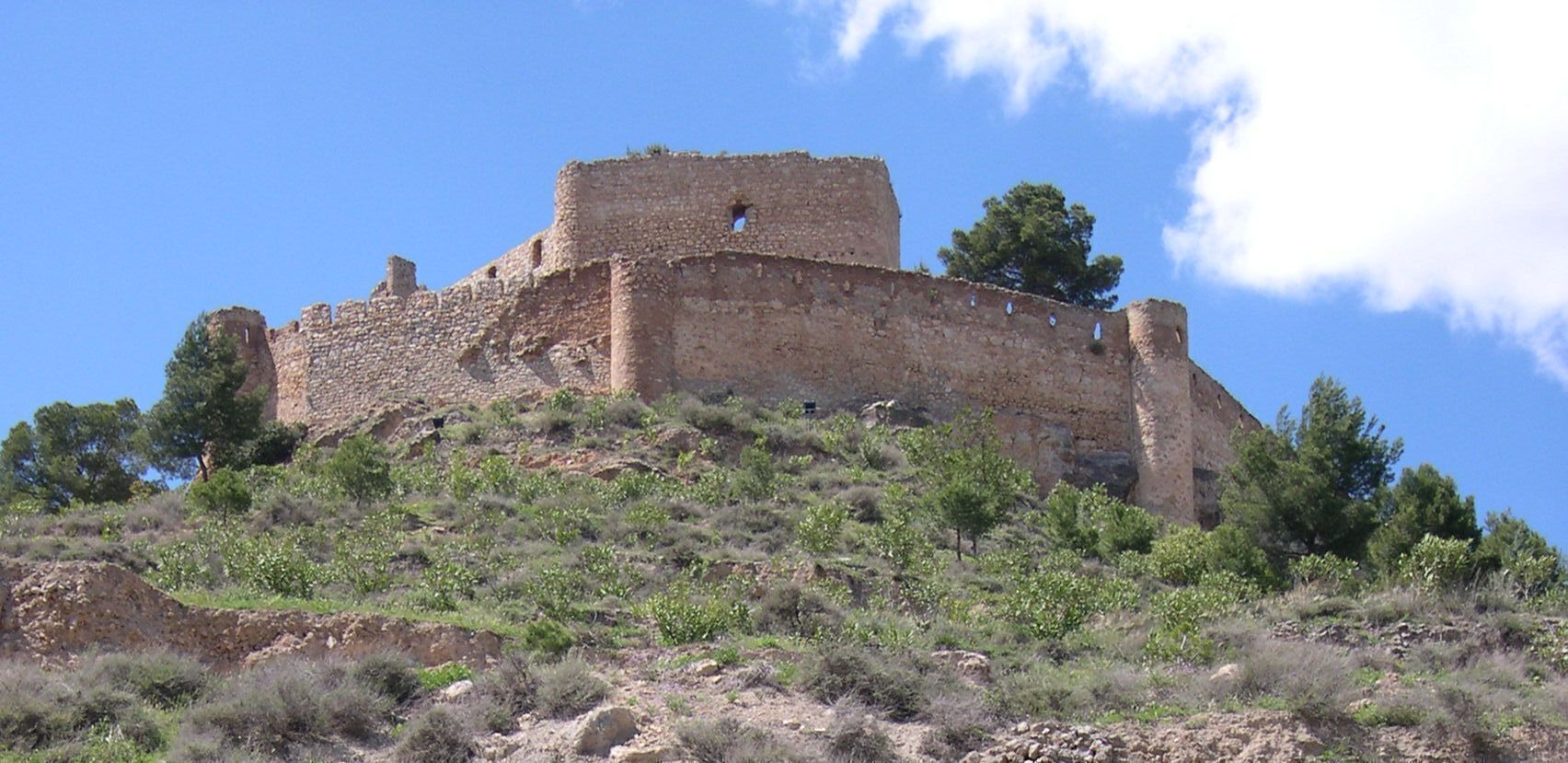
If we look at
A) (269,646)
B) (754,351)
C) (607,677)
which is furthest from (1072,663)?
(754,351)

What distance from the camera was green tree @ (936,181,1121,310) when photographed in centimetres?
3384

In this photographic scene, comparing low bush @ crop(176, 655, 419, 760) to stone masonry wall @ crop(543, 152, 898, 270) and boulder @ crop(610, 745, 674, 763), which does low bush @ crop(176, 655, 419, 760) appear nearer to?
boulder @ crop(610, 745, 674, 763)

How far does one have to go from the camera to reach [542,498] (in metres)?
23.6

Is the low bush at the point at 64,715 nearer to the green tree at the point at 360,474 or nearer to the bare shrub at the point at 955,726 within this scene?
the bare shrub at the point at 955,726

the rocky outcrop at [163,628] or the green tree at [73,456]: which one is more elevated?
the green tree at [73,456]

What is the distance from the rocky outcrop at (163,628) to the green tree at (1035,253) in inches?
730

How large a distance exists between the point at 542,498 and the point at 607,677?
752 cm

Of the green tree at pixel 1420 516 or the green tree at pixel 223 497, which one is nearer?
the green tree at pixel 1420 516

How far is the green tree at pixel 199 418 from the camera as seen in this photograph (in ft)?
91.5

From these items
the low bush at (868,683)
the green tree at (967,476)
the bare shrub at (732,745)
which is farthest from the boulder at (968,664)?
the green tree at (967,476)

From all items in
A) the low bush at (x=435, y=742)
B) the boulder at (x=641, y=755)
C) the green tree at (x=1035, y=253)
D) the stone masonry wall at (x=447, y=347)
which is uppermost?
the green tree at (x=1035, y=253)

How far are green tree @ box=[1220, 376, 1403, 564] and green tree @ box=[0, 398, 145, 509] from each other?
48.5 ft

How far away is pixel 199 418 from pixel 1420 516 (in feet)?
52.0

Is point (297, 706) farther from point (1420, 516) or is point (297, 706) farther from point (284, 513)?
point (1420, 516)
